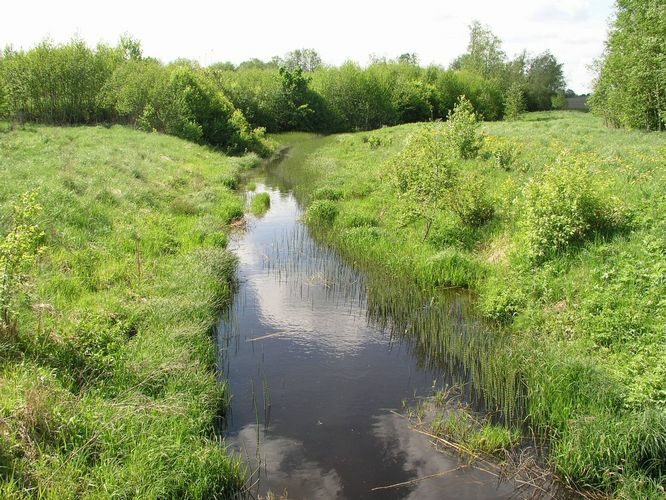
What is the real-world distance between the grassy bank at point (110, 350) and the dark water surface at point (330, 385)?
670 millimetres

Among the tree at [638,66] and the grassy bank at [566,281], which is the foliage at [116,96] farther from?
the tree at [638,66]

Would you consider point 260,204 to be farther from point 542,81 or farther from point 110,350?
point 542,81

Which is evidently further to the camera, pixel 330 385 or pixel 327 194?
pixel 327 194

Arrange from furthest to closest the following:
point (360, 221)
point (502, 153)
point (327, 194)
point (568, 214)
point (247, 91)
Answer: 1. point (247, 91)
2. point (327, 194)
3. point (502, 153)
4. point (360, 221)
5. point (568, 214)

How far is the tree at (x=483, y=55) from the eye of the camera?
97000mm

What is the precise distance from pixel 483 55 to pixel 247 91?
53968mm

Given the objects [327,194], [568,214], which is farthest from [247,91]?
[568,214]

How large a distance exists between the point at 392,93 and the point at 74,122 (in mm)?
46019

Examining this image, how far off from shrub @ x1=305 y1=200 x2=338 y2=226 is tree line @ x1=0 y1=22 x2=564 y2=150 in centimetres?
2498

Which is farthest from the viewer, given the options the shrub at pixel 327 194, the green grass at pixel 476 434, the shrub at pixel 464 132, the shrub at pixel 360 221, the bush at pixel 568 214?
the shrub at pixel 464 132

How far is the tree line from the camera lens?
45.0 m

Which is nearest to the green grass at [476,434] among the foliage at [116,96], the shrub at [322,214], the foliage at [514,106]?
the shrub at [322,214]

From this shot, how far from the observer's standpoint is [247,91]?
6719cm

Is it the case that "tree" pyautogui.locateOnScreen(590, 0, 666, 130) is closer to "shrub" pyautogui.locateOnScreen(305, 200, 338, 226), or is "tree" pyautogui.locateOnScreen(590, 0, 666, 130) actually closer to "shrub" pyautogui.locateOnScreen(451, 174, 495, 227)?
"shrub" pyautogui.locateOnScreen(451, 174, 495, 227)
